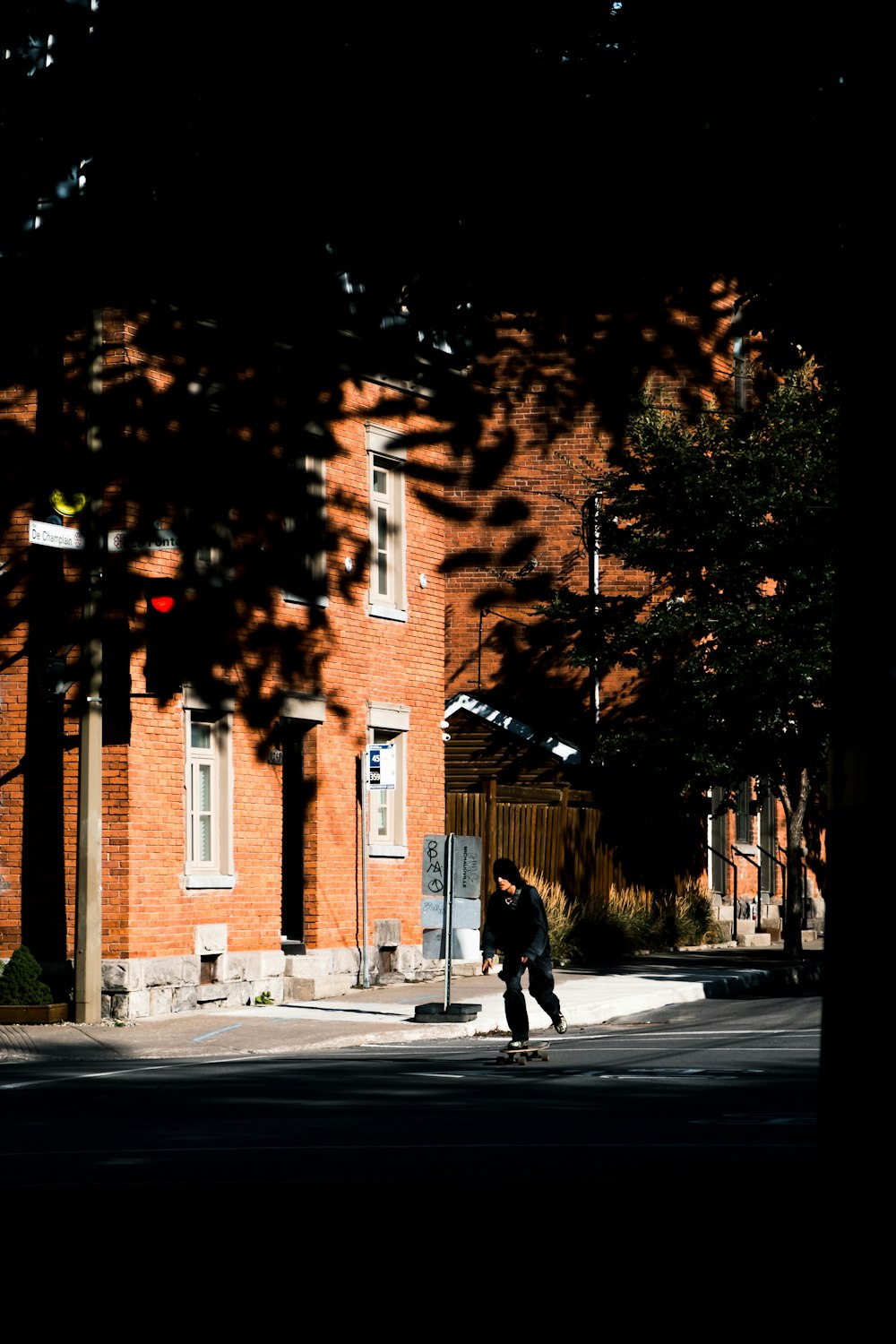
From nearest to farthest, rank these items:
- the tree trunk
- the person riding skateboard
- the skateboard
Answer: the skateboard < the person riding skateboard < the tree trunk

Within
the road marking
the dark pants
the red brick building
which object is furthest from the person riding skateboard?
the red brick building

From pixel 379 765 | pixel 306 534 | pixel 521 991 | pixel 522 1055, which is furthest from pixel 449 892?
pixel 306 534

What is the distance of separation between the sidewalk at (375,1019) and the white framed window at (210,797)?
5.03 feet

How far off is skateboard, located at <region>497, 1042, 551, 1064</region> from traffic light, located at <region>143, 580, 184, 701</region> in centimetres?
425

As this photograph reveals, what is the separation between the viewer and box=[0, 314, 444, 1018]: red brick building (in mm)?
18844

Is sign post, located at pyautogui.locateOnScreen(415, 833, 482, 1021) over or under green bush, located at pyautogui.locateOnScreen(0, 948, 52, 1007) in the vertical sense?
over

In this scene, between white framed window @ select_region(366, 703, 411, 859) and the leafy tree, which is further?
the leafy tree

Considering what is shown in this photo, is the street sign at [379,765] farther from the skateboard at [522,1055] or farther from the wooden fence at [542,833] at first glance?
the skateboard at [522,1055]

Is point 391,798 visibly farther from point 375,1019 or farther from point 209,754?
point 375,1019

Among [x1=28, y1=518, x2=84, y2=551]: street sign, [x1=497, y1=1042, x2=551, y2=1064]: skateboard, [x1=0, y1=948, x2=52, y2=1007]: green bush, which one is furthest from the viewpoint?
[x1=0, y1=948, x2=52, y2=1007]: green bush

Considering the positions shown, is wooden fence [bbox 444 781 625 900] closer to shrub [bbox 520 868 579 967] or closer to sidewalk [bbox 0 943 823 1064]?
shrub [bbox 520 868 579 967]

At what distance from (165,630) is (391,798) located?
27.0 ft

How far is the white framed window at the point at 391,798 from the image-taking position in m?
24.3

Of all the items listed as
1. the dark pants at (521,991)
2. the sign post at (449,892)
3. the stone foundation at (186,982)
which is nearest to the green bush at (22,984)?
the stone foundation at (186,982)
